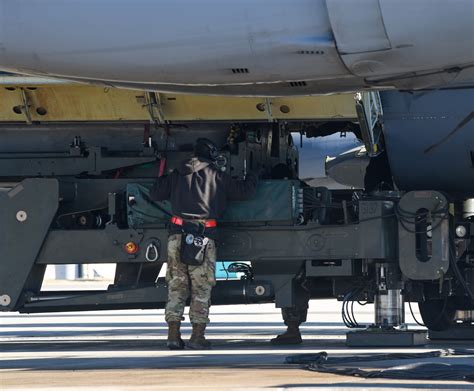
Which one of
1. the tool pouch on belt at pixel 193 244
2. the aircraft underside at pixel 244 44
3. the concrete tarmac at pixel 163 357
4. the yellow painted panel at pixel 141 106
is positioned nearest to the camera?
the concrete tarmac at pixel 163 357

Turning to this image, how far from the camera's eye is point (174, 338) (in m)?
12.5

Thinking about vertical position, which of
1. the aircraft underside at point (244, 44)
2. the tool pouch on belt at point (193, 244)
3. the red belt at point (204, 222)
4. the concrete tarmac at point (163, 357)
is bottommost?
the concrete tarmac at point (163, 357)

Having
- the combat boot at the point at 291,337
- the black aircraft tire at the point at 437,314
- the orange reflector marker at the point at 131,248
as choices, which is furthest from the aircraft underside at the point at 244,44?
the black aircraft tire at the point at 437,314

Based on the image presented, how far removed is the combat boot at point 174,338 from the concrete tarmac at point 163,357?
0.13 meters

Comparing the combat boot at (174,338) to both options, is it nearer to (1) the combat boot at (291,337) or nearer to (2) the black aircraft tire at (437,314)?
(1) the combat boot at (291,337)

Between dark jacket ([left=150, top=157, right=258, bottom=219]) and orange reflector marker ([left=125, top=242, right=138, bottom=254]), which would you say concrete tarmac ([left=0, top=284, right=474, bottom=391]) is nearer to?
orange reflector marker ([left=125, top=242, right=138, bottom=254])

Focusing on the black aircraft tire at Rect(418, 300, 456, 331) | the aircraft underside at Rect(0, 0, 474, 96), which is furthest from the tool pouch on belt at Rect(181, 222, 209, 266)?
the black aircraft tire at Rect(418, 300, 456, 331)

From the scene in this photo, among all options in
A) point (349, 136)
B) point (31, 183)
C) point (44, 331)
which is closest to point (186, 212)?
point (31, 183)

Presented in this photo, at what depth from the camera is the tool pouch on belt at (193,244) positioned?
1234 cm

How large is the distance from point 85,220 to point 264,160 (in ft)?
5.87

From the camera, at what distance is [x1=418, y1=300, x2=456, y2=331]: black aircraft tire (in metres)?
14.2

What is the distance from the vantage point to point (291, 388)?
28.1 feet

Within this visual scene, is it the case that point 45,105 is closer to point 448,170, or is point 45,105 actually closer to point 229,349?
point 229,349

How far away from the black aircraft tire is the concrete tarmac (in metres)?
0.28
